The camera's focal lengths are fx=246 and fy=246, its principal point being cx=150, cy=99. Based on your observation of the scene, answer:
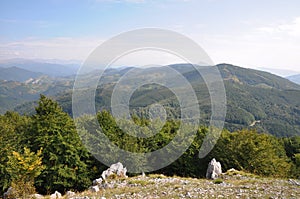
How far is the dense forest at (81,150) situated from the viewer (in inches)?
1476

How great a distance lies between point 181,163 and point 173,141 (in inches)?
180

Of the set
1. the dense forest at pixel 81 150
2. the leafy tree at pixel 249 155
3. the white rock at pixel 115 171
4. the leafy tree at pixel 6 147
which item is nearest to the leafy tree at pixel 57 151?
the dense forest at pixel 81 150

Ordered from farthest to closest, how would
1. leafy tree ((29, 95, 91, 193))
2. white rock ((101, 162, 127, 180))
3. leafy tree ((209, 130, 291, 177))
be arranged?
leafy tree ((209, 130, 291, 177)) < leafy tree ((29, 95, 91, 193)) < white rock ((101, 162, 127, 180))

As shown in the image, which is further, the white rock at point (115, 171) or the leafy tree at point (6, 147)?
the leafy tree at point (6, 147)

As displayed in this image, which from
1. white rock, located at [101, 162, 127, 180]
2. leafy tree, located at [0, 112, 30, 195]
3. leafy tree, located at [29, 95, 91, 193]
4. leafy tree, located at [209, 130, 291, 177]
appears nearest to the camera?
white rock, located at [101, 162, 127, 180]

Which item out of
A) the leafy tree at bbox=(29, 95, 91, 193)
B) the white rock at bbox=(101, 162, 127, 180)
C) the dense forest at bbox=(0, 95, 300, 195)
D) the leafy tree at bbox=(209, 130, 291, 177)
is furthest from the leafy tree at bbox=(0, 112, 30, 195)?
the leafy tree at bbox=(209, 130, 291, 177)

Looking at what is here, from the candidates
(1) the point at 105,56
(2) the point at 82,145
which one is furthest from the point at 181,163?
(1) the point at 105,56

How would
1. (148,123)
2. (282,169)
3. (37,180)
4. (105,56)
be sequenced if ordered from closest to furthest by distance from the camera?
1. (105,56)
2. (37,180)
3. (282,169)
4. (148,123)

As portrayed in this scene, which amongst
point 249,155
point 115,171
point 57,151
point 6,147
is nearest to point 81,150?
point 57,151

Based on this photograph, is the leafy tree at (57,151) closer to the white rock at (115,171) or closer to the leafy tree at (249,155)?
the white rock at (115,171)

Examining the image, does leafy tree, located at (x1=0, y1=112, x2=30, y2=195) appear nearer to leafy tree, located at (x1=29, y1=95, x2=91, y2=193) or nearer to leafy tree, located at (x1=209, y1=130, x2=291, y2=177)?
leafy tree, located at (x1=29, y1=95, x2=91, y2=193)

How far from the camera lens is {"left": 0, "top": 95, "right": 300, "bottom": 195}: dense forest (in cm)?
3750

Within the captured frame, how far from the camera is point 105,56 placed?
2581 cm

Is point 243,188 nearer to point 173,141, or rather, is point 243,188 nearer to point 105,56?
point 105,56
